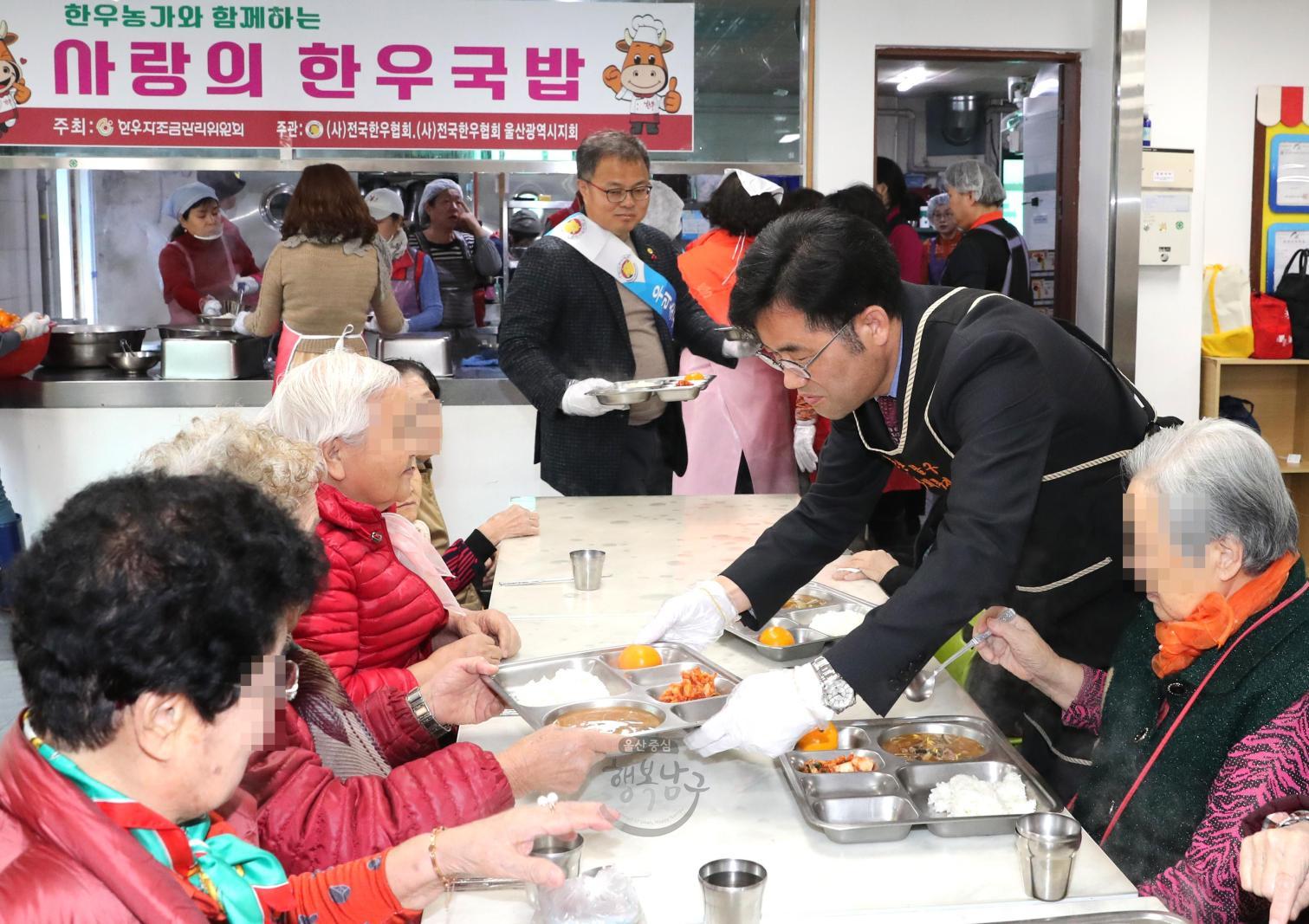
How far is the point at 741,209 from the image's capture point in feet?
14.6

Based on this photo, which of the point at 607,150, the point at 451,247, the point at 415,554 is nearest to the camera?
the point at 415,554

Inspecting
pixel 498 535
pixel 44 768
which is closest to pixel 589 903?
pixel 44 768

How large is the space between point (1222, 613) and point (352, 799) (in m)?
1.21

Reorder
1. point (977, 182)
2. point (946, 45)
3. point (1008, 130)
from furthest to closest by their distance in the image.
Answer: point (1008, 130) < point (946, 45) < point (977, 182)

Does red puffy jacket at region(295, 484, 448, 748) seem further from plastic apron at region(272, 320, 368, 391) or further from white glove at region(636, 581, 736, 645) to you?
plastic apron at region(272, 320, 368, 391)

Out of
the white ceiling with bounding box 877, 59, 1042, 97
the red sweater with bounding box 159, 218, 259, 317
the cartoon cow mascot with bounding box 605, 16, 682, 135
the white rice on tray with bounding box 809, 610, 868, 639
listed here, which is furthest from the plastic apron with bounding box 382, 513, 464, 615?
the white ceiling with bounding box 877, 59, 1042, 97

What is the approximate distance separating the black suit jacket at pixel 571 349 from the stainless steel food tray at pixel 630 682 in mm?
1561

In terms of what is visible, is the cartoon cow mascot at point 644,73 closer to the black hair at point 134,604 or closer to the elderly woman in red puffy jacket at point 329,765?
the elderly woman in red puffy jacket at point 329,765

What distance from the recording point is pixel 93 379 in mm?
5258

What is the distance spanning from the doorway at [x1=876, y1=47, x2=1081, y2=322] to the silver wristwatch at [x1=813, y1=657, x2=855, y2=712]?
3.70 meters

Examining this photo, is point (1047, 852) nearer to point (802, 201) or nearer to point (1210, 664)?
point (1210, 664)

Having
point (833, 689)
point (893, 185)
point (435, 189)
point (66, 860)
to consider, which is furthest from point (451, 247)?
point (66, 860)

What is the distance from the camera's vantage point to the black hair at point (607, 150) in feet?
12.1

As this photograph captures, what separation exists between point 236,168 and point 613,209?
2289 millimetres
